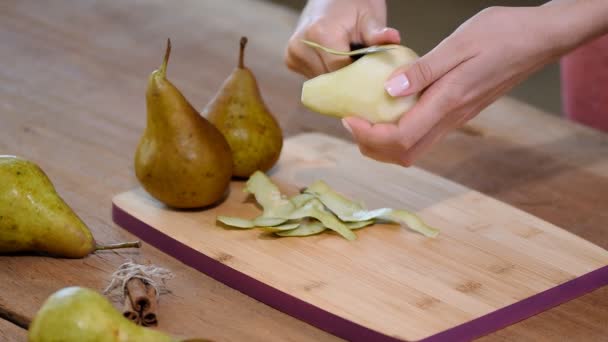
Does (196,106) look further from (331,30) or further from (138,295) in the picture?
(138,295)

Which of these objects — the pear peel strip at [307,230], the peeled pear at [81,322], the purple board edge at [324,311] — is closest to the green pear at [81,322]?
the peeled pear at [81,322]

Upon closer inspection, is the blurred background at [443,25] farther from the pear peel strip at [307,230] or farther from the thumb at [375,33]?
the pear peel strip at [307,230]

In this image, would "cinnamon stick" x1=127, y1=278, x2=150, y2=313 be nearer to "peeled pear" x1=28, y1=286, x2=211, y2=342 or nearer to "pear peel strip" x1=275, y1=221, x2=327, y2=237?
"peeled pear" x1=28, y1=286, x2=211, y2=342

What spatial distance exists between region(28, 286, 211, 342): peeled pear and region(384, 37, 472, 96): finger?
499mm

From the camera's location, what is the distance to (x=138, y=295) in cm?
122

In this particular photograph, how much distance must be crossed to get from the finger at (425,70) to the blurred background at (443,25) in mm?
2646

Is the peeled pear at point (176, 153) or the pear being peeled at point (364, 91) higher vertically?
the pear being peeled at point (364, 91)

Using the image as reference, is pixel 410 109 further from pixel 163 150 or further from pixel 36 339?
pixel 36 339

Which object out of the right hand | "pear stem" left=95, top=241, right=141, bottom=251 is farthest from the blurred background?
"pear stem" left=95, top=241, right=141, bottom=251

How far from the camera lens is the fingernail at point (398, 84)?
1.36 meters

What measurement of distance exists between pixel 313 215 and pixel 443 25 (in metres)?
3.10

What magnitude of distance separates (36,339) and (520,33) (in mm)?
782

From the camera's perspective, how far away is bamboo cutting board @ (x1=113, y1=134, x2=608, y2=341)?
126 cm

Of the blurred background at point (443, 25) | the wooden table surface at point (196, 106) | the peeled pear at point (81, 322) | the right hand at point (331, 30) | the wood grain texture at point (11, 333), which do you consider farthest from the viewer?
the blurred background at point (443, 25)
